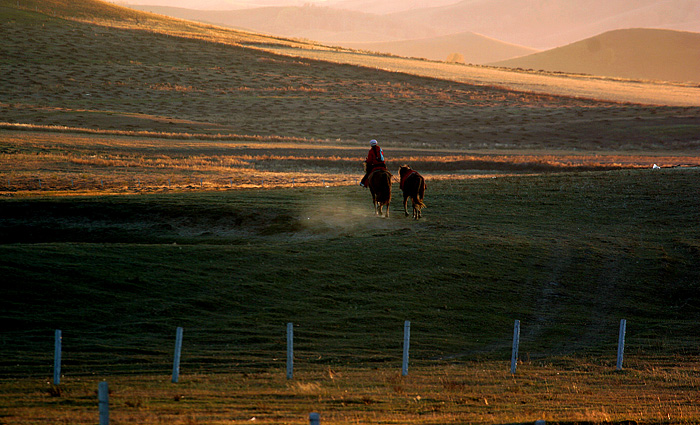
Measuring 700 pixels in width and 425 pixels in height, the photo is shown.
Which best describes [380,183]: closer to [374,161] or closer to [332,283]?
[374,161]

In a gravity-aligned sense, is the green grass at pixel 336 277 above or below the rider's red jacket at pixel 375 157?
below

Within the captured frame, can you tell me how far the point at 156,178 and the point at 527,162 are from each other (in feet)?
93.5

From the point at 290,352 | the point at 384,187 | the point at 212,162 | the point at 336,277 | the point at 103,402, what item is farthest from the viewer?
the point at 212,162

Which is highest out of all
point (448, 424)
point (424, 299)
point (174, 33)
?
point (174, 33)

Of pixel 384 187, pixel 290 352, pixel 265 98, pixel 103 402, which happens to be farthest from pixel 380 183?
pixel 265 98

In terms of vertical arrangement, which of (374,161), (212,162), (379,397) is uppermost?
(374,161)

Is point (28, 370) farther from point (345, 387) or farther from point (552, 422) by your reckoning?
point (552, 422)

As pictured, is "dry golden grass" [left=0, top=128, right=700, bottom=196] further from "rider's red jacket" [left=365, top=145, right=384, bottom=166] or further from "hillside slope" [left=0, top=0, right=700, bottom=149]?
"rider's red jacket" [left=365, top=145, right=384, bottom=166]

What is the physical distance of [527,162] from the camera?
50.8m

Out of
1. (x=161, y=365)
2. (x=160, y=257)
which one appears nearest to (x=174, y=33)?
(x=160, y=257)

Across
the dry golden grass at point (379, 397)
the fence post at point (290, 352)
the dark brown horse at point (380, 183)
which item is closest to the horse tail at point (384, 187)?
the dark brown horse at point (380, 183)

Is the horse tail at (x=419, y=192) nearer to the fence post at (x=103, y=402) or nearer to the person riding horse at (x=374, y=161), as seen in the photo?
the person riding horse at (x=374, y=161)

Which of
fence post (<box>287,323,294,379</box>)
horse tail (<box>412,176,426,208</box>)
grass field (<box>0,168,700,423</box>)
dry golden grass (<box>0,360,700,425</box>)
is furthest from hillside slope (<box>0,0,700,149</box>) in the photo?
fence post (<box>287,323,294,379</box>)

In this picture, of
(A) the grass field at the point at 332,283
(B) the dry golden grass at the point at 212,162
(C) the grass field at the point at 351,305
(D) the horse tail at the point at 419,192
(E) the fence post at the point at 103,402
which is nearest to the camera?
(E) the fence post at the point at 103,402
